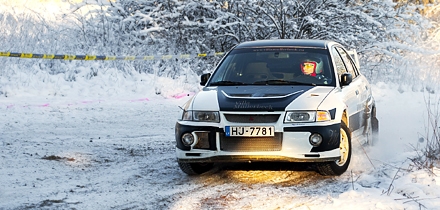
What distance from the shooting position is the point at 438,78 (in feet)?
63.3

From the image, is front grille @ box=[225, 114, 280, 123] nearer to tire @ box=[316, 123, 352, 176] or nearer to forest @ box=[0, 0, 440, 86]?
tire @ box=[316, 123, 352, 176]

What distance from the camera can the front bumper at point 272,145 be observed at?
A: 253 inches

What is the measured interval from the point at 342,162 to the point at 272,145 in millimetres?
905

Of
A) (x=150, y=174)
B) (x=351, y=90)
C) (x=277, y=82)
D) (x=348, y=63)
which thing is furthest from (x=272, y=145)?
(x=348, y=63)

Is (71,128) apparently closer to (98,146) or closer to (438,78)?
(98,146)

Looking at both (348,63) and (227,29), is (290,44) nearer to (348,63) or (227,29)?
(348,63)

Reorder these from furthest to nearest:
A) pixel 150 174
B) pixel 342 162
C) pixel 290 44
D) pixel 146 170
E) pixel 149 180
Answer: pixel 290 44, pixel 146 170, pixel 150 174, pixel 342 162, pixel 149 180

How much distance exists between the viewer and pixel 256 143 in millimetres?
6430

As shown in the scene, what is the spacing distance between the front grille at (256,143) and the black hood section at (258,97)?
0.89ft

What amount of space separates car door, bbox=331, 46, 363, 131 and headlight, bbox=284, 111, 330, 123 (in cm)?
85

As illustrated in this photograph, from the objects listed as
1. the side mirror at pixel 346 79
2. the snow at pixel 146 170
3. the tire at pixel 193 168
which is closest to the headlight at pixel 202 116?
the tire at pixel 193 168

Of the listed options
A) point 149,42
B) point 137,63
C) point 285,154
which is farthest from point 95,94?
point 285,154

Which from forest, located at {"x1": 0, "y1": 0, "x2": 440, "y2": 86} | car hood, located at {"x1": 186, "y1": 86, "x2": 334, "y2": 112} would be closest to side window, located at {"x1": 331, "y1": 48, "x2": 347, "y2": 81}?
car hood, located at {"x1": 186, "y1": 86, "x2": 334, "y2": 112}

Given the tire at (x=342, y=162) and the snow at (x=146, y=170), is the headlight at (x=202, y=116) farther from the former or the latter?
the tire at (x=342, y=162)
